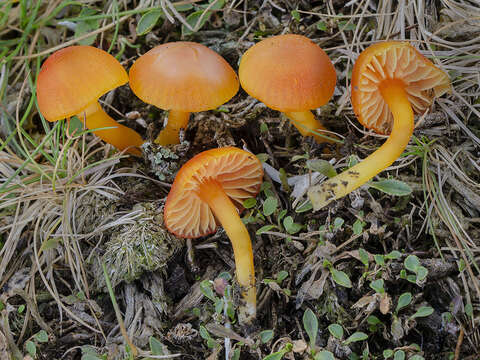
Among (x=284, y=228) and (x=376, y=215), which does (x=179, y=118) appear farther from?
(x=376, y=215)

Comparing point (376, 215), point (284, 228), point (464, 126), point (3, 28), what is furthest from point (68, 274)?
point (464, 126)

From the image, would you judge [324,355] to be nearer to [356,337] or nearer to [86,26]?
[356,337]

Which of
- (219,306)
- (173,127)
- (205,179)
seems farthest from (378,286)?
(173,127)

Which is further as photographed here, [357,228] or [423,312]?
[357,228]

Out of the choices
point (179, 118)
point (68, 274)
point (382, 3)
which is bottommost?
point (68, 274)

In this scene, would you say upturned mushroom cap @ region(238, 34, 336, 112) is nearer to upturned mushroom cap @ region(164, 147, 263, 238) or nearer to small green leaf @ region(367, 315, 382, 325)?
upturned mushroom cap @ region(164, 147, 263, 238)

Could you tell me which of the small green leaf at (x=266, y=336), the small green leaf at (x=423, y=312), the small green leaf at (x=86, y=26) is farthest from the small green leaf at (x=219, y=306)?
the small green leaf at (x=86, y=26)
